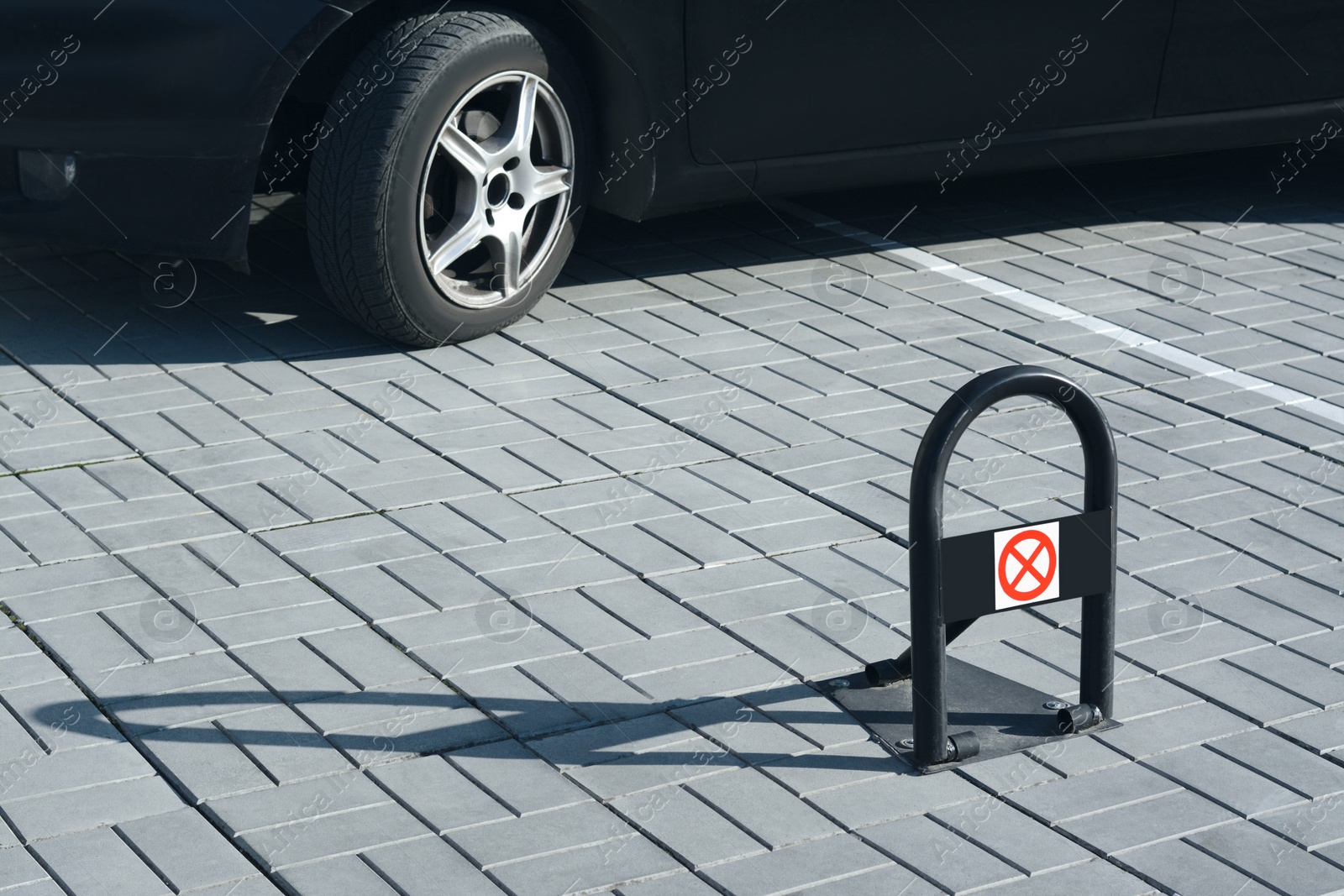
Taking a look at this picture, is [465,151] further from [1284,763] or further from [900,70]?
[1284,763]

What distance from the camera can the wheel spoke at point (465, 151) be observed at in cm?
518

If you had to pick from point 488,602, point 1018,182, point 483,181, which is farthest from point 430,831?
point 1018,182

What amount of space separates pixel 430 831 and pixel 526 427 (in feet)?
6.29

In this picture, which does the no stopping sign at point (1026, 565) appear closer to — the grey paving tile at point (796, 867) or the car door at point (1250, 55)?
the grey paving tile at point (796, 867)

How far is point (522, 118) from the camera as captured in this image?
5.32 m

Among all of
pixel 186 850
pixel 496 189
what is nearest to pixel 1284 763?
pixel 186 850

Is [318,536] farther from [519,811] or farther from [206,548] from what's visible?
[519,811]

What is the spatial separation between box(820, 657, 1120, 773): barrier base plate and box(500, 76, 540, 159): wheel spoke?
2339mm

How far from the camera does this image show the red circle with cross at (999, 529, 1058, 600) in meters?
3.30

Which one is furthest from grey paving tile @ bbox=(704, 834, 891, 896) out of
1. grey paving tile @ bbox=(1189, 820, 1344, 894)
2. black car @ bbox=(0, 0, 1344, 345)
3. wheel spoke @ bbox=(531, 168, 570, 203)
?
wheel spoke @ bbox=(531, 168, 570, 203)

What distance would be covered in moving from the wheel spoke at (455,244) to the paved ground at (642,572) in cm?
31

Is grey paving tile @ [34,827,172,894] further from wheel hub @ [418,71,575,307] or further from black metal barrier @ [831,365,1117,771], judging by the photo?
wheel hub @ [418,71,575,307]

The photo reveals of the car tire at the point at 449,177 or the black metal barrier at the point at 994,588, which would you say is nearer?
the black metal barrier at the point at 994,588

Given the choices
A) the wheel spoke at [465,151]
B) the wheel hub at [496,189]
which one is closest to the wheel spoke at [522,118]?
the wheel hub at [496,189]
